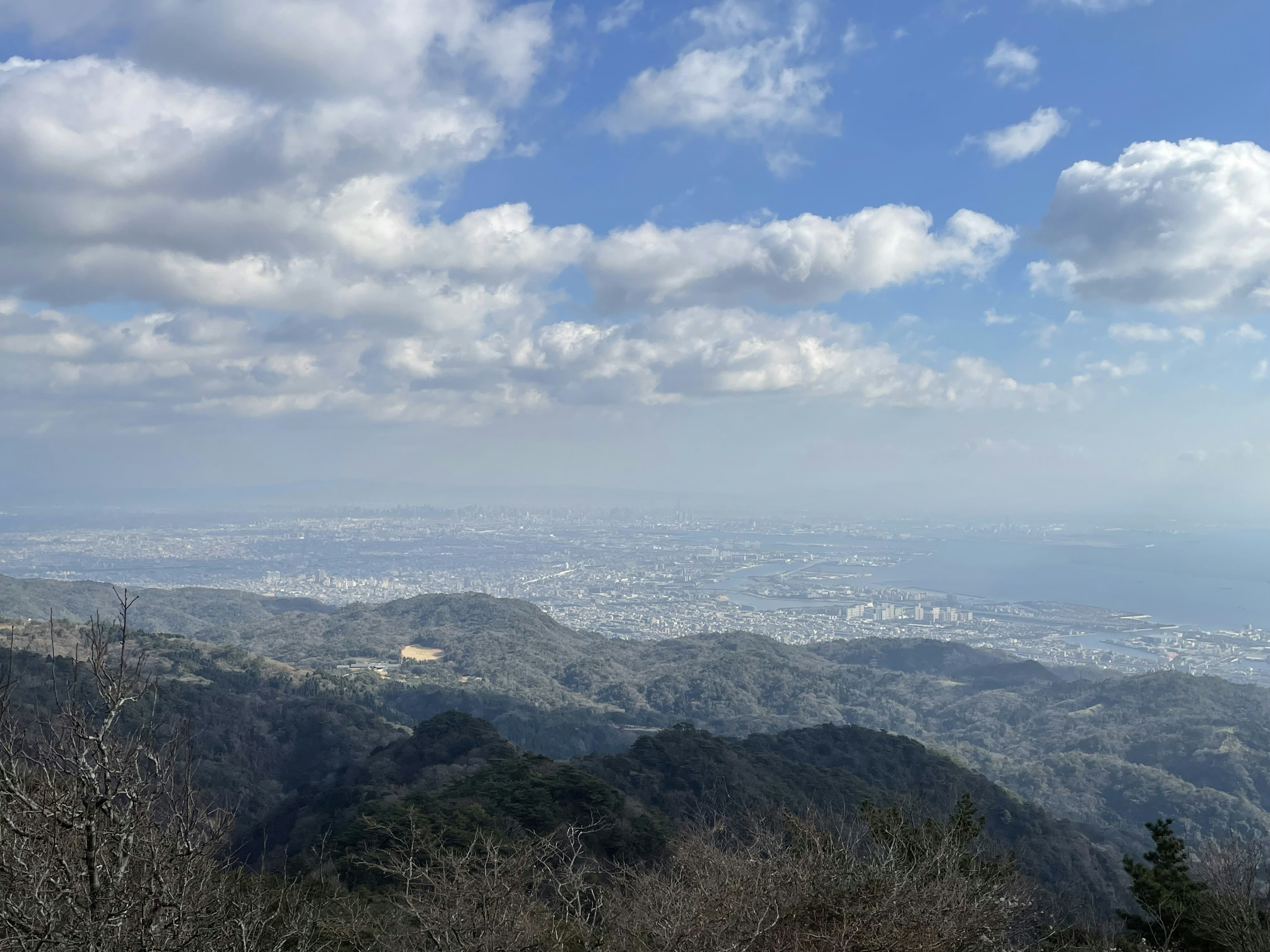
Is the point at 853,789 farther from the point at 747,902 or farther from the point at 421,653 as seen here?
the point at 421,653

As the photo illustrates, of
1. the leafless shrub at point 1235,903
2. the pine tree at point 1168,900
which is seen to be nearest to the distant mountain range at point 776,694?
the leafless shrub at point 1235,903

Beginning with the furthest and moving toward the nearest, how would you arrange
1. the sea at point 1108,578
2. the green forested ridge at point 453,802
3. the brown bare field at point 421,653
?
the sea at point 1108,578, the brown bare field at point 421,653, the green forested ridge at point 453,802

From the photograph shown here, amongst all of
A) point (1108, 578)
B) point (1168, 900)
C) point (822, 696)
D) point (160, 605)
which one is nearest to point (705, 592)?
point (822, 696)

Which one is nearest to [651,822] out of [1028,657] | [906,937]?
[906,937]

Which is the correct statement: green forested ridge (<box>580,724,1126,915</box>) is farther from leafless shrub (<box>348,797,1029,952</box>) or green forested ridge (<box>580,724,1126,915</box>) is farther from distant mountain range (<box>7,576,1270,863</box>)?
leafless shrub (<box>348,797,1029,952</box>)

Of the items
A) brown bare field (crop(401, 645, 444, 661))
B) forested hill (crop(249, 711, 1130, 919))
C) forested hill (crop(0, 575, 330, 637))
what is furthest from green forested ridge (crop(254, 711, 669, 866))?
forested hill (crop(0, 575, 330, 637))

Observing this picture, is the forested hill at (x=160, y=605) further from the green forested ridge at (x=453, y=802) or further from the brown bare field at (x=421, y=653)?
the green forested ridge at (x=453, y=802)

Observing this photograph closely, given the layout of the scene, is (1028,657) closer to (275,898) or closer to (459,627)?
(459,627)

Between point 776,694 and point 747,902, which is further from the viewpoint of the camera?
point 776,694

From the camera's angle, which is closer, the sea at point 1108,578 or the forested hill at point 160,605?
the forested hill at point 160,605

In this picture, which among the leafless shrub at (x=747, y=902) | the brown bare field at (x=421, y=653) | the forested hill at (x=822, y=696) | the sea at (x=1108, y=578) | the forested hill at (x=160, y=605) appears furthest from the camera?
the sea at (x=1108, y=578)
